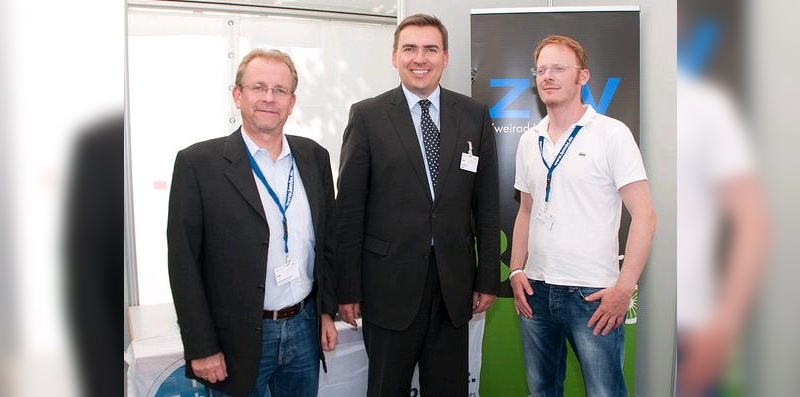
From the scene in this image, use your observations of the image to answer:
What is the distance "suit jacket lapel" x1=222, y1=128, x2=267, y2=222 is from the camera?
1.81 m

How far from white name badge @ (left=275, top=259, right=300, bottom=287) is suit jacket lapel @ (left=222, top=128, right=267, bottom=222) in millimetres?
178

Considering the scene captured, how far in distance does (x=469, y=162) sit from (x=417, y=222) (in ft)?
1.08

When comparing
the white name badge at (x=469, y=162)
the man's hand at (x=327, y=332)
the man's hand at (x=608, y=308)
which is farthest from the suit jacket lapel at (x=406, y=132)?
the man's hand at (x=608, y=308)

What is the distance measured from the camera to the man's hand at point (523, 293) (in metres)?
2.35

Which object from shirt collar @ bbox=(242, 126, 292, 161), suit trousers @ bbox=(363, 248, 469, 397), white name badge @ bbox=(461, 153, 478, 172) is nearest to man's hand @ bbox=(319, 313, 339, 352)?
suit trousers @ bbox=(363, 248, 469, 397)

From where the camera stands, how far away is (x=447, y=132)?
7.56ft

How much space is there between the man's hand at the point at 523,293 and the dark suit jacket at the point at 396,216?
23 centimetres

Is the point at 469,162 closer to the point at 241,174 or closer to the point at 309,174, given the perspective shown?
the point at 309,174

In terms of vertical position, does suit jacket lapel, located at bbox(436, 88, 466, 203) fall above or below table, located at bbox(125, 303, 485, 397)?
above

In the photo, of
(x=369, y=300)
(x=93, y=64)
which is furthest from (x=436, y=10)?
(x=93, y=64)

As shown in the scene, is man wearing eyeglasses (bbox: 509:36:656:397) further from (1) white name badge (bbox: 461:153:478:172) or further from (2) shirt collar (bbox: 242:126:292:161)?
(2) shirt collar (bbox: 242:126:292:161)

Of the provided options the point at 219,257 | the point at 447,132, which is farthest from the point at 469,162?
the point at 219,257

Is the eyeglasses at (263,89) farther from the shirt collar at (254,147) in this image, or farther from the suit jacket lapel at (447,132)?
the suit jacket lapel at (447,132)

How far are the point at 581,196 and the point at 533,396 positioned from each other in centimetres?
90
